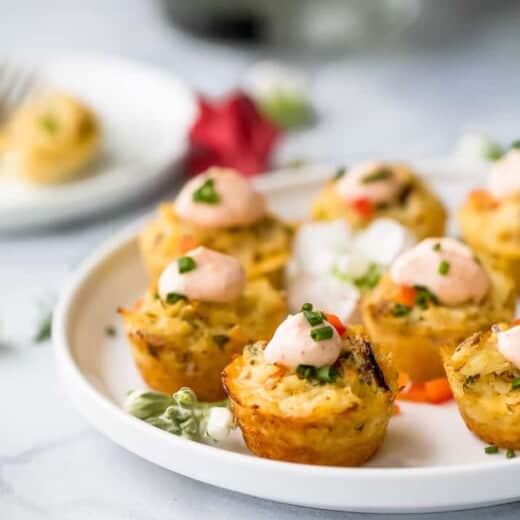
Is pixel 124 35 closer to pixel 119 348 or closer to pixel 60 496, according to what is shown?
pixel 119 348

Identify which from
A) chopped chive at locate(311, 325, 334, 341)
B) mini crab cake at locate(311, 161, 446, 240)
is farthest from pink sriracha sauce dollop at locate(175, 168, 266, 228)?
chopped chive at locate(311, 325, 334, 341)

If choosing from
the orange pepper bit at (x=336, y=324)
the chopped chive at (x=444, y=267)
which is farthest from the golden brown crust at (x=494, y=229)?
the orange pepper bit at (x=336, y=324)

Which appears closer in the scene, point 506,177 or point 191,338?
point 191,338

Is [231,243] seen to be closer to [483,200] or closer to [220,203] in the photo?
[220,203]

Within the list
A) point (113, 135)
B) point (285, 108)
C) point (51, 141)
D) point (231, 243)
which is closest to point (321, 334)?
point (231, 243)

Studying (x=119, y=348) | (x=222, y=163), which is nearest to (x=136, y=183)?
(x=222, y=163)
